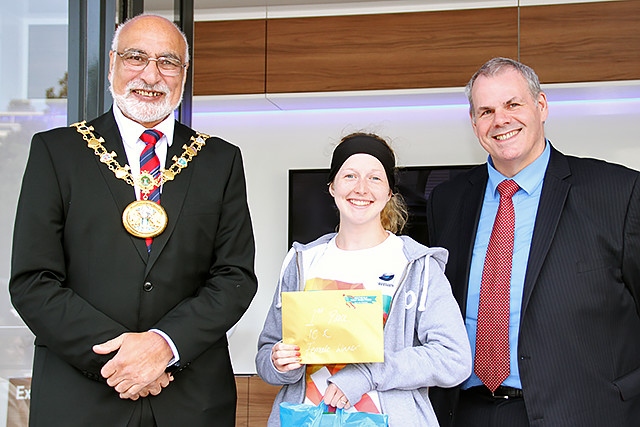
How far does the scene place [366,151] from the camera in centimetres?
225

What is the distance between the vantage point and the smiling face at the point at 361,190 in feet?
7.14

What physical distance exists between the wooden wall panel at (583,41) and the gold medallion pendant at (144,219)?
3.12m

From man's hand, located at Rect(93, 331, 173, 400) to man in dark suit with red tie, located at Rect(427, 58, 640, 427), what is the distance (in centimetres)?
89

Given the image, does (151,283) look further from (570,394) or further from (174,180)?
(570,394)

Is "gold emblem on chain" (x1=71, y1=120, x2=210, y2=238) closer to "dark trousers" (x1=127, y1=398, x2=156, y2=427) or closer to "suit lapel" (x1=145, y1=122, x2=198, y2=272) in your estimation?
"suit lapel" (x1=145, y1=122, x2=198, y2=272)

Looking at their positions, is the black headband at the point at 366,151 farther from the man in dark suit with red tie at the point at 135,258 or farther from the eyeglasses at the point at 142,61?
the eyeglasses at the point at 142,61

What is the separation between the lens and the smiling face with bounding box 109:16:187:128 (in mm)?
2117

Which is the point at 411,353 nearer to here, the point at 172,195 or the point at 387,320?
the point at 387,320

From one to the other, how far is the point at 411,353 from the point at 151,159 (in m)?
0.80

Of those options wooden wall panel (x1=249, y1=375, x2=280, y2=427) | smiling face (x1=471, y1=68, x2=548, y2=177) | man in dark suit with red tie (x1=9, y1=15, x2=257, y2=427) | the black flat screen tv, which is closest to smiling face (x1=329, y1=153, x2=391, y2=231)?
man in dark suit with red tie (x1=9, y1=15, x2=257, y2=427)

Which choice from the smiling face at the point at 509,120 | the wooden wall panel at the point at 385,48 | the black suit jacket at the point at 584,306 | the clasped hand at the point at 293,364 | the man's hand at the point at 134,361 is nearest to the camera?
the man's hand at the point at 134,361

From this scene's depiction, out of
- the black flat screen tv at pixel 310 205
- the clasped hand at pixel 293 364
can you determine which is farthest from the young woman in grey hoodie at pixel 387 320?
the black flat screen tv at pixel 310 205

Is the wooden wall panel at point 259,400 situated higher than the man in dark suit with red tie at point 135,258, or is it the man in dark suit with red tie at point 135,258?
the man in dark suit with red tie at point 135,258

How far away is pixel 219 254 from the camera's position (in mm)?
2088
